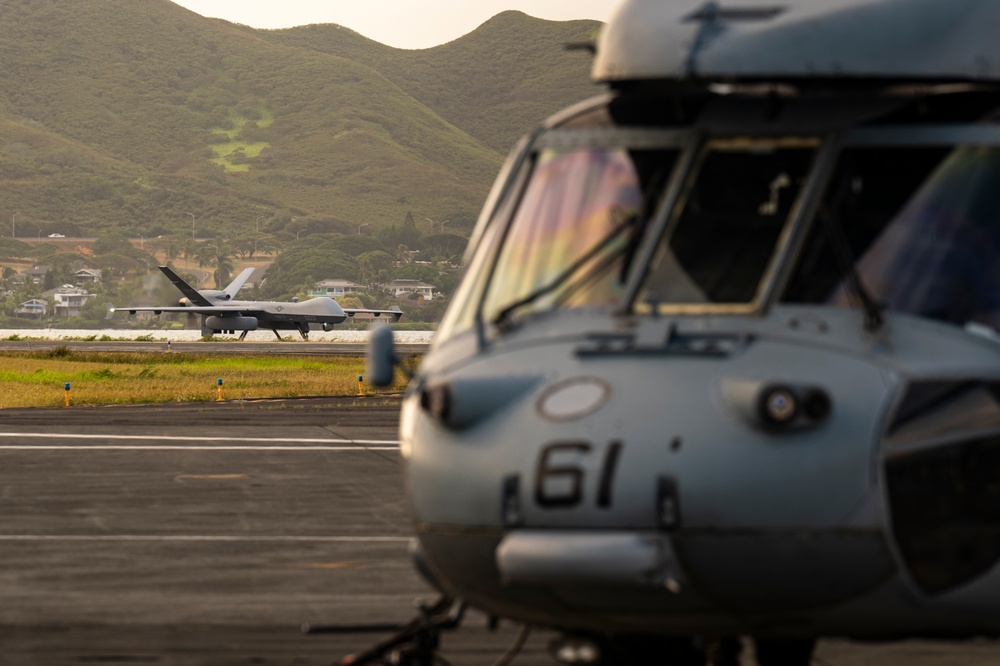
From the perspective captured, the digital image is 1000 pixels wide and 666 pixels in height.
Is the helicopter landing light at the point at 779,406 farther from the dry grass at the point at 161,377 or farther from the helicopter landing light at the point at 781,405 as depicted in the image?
the dry grass at the point at 161,377

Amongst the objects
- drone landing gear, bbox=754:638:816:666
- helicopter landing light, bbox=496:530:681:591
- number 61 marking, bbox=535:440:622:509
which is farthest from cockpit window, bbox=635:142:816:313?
drone landing gear, bbox=754:638:816:666

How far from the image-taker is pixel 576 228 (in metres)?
6.94

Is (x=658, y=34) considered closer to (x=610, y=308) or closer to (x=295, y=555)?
(x=610, y=308)

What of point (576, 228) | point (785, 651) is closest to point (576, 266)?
point (576, 228)

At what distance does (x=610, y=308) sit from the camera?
6.44 metres

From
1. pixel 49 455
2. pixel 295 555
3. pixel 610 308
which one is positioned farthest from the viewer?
pixel 49 455

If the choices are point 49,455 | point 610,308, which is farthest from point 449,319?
point 49,455

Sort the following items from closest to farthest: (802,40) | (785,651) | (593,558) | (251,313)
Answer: (593,558), (802,40), (785,651), (251,313)

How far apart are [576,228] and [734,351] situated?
1382 mm

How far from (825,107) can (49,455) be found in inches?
870

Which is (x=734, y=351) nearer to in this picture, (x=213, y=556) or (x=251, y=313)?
(x=213, y=556)

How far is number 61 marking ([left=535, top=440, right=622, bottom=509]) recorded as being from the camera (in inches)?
217

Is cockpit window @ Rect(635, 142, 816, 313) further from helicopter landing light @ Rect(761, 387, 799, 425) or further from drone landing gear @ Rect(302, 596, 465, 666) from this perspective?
drone landing gear @ Rect(302, 596, 465, 666)

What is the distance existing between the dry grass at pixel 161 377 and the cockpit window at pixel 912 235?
3716cm
